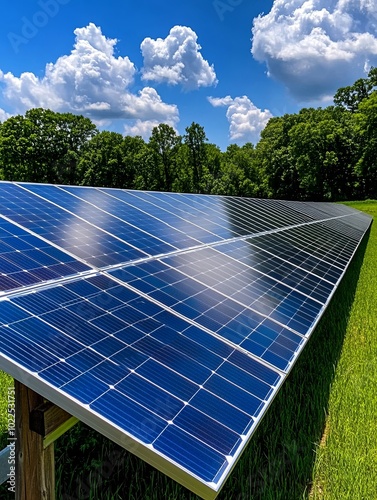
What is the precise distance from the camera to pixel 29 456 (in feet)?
8.63

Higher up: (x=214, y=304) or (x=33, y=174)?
(x=214, y=304)

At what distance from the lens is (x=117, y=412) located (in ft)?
7.57

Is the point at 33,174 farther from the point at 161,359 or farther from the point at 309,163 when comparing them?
the point at 161,359

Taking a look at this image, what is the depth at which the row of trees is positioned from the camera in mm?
58594

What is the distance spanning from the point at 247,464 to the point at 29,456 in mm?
2656

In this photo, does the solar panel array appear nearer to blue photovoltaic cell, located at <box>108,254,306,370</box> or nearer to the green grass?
blue photovoltaic cell, located at <box>108,254,306,370</box>

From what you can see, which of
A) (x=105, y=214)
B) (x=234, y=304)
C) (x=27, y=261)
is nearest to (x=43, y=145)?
(x=105, y=214)

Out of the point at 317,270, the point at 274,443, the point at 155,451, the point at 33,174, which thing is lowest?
the point at 33,174

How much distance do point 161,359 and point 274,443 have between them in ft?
8.48

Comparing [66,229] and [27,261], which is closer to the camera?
[27,261]

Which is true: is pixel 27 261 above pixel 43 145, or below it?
above

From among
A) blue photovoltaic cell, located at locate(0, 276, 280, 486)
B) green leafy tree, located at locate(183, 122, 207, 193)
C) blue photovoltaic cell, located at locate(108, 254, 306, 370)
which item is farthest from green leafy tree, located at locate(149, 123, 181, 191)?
Answer: blue photovoltaic cell, located at locate(0, 276, 280, 486)

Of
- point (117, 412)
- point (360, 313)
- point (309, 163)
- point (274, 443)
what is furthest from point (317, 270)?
point (309, 163)

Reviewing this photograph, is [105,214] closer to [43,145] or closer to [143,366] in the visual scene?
[143,366]
